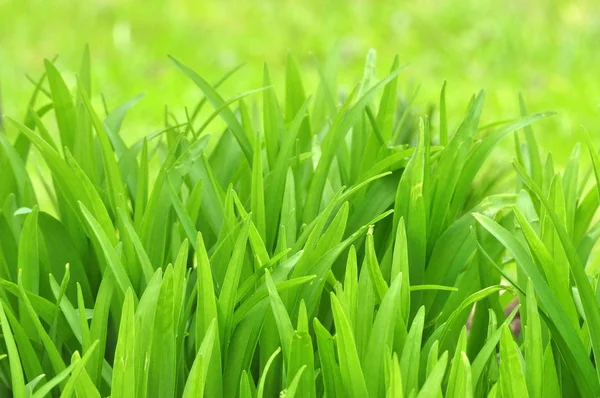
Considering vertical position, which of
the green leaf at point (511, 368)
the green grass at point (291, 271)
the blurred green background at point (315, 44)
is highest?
the blurred green background at point (315, 44)

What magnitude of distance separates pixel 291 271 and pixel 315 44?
5425mm

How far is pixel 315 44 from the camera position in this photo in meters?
6.59

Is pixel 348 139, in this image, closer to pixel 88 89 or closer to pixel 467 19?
pixel 88 89

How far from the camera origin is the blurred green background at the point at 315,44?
572cm

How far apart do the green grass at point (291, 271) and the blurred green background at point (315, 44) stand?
389 cm

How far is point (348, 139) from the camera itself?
1680 mm

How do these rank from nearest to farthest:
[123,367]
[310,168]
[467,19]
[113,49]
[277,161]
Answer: [123,367] < [277,161] < [310,168] < [113,49] < [467,19]

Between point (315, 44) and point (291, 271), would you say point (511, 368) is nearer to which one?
point (291, 271)

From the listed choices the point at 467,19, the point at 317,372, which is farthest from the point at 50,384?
the point at 467,19

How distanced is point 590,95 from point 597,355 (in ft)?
16.0

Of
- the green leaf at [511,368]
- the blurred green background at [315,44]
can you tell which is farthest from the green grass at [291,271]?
the blurred green background at [315,44]

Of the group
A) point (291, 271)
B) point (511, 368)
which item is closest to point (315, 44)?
point (291, 271)

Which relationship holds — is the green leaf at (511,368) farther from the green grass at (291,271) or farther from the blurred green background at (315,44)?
the blurred green background at (315,44)

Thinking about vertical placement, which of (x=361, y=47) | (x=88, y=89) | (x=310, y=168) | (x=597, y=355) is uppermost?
(x=361, y=47)
